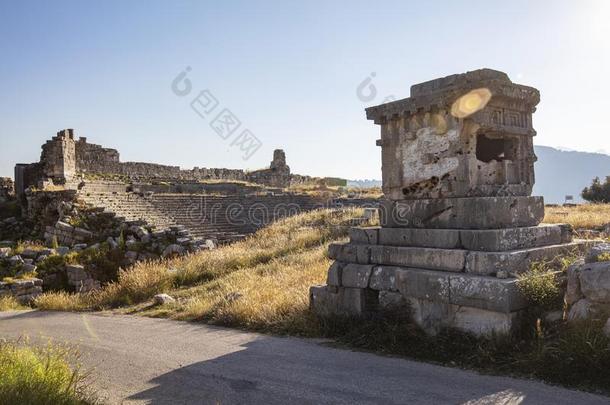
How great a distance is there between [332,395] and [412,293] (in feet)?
6.53

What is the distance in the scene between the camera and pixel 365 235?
753cm

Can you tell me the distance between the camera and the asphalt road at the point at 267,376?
4.60 meters

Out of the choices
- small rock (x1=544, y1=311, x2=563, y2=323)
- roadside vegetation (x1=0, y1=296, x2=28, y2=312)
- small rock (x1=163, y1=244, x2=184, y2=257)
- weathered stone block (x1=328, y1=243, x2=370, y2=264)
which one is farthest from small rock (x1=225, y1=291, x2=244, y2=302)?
small rock (x1=163, y1=244, x2=184, y2=257)

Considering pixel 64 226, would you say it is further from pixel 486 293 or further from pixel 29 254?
pixel 486 293

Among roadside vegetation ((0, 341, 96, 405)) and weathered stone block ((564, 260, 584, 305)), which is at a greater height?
weathered stone block ((564, 260, 584, 305))

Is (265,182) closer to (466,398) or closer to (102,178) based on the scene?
(102,178)

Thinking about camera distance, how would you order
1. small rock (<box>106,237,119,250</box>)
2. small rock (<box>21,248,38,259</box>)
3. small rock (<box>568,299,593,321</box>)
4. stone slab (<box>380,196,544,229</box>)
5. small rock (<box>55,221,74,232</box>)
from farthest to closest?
small rock (<box>55,221,74,232</box>) → small rock (<box>106,237,119,250</box>) → small rock (<box>21,248,38,259</box>) → stone slab (<box>380,196,544,229</box>) → small rock (<box>568,299,593,321</box>)

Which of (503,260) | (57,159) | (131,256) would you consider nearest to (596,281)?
(503,260)

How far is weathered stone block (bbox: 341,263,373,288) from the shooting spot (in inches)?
272

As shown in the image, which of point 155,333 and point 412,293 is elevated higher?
point 412,293

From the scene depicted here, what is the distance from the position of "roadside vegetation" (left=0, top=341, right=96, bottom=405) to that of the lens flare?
5323 millimetres

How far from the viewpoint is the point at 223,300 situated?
8906 millimetres

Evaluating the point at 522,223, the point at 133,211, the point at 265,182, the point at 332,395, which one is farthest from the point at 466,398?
the point at 265,182

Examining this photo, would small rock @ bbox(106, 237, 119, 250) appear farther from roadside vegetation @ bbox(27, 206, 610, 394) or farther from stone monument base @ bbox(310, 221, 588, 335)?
stone monument base @ bbox(310, 221, 588, 335)
